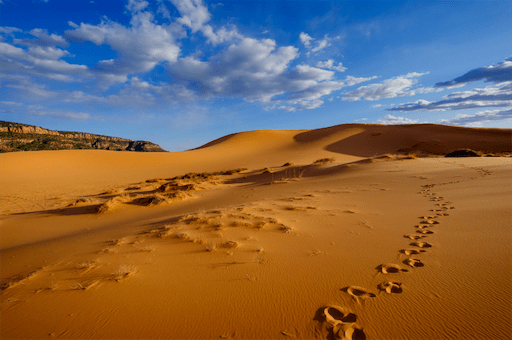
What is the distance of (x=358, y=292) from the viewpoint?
7.79 ft

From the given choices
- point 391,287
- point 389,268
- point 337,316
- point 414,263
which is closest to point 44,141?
point 337,316

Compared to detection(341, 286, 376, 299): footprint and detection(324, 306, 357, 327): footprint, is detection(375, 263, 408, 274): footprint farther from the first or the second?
detection(324, 306, 357, 327): footprint

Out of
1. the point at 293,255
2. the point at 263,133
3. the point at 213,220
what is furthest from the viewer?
the point at 263,133

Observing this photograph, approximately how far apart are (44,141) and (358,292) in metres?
68.5

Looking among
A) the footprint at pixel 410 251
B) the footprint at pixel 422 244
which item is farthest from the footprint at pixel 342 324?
the footprint at pixel 422 244

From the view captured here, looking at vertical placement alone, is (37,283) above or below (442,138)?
below

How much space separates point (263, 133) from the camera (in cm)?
4538

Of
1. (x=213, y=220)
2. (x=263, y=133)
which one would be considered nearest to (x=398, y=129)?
(x=263, y=133)

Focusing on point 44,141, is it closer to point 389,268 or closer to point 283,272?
point 283,272

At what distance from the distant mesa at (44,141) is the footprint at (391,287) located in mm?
61482

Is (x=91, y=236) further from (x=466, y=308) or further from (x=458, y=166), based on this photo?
(x=458, y=166)

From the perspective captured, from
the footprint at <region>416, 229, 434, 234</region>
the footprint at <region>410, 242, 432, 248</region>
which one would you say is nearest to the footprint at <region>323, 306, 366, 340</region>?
the footprint at <region>410, 242, 432, 248</region>

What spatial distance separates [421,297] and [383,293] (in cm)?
34

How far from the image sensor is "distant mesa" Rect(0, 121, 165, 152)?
44781 millimetres
